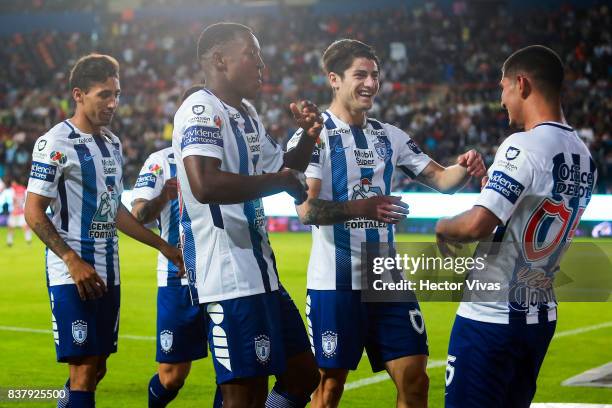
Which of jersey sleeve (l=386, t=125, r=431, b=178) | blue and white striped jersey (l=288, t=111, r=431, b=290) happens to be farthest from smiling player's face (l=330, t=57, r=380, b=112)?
jersey sleeve (l=386, t=125, r=431, b=178)

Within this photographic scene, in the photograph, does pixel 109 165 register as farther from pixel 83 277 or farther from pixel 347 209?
pixel 347 209

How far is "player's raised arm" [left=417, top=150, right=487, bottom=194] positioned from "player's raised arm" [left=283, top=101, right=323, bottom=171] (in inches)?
38.2

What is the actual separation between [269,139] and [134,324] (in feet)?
21.8

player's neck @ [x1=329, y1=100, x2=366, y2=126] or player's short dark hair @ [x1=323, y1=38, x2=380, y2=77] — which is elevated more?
player's short dark hair @ [x1=323, y1=38, x2=380, y2=77]

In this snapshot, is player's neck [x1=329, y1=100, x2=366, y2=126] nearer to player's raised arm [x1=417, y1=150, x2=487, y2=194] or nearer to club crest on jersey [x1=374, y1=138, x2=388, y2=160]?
club crest on jersey [x1=374, y1=138, x2=388, y2=160]

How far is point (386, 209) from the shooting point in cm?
486

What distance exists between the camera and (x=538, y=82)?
411cm

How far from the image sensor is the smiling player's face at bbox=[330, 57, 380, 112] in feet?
18.7

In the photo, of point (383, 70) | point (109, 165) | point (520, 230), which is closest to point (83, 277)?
point (109, 165)

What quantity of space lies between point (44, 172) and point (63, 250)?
0.50 metres

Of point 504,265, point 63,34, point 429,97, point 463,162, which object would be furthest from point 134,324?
point 63,34

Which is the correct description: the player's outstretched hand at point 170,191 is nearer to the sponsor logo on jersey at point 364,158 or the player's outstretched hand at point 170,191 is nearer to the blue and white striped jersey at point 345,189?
the blue and white striped jersey at point 345,189

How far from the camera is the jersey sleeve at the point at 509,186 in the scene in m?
3.89

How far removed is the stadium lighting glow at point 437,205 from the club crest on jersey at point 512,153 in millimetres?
13841
